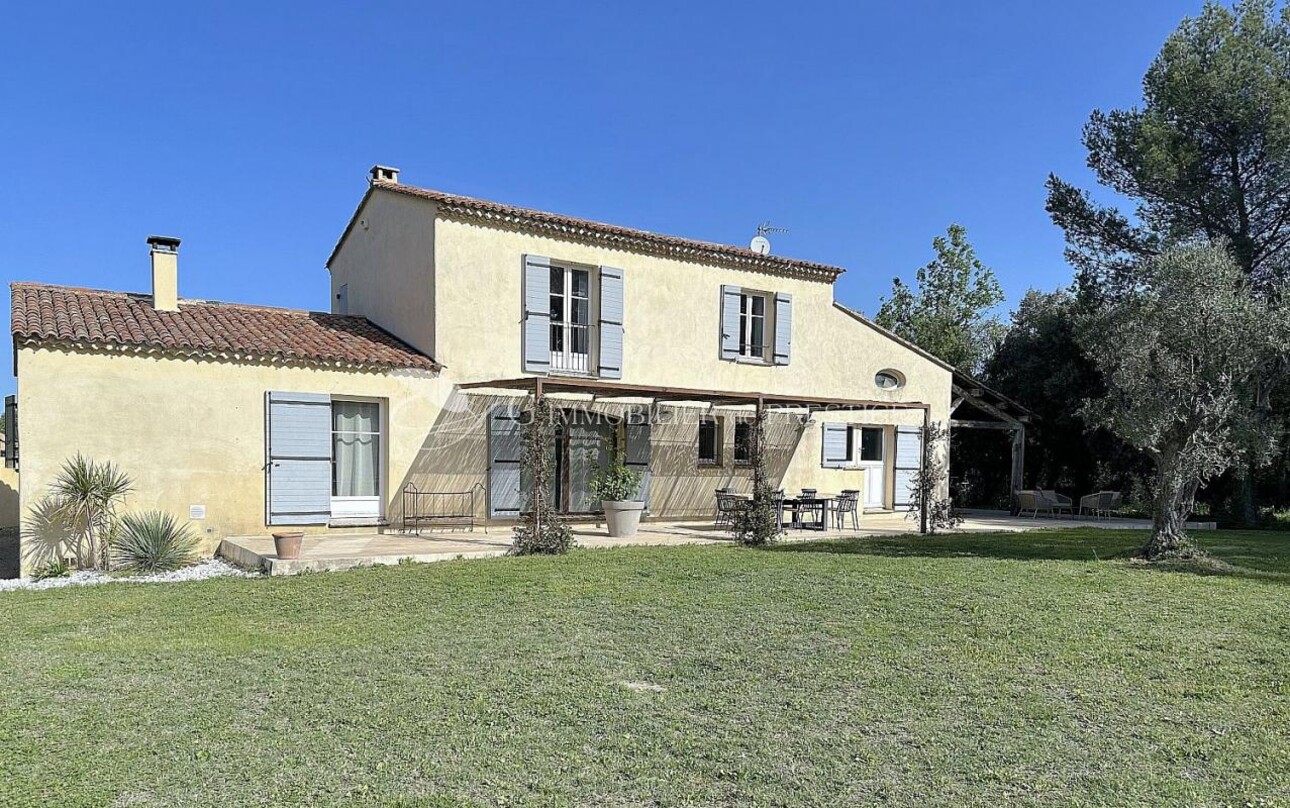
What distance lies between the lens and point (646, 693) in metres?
4.86

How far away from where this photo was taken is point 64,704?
182 inches

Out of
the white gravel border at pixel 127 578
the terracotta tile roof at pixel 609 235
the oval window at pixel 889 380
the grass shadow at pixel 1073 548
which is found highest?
the terracotta tile roof at pixel 609 235

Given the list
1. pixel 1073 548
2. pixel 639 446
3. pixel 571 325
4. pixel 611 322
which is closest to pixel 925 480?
pixel 1073 548

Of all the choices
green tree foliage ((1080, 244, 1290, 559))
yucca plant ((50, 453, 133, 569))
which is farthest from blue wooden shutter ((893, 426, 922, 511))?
yucca plant ((50, 453, 133, 569))

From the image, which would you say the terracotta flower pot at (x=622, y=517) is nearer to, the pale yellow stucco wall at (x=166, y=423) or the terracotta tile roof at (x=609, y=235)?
the pale yellow stucco wall at (x=166, y=423)

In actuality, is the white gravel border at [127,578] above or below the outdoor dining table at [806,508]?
below

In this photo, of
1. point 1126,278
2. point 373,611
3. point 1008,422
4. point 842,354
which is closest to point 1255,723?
point 373,611

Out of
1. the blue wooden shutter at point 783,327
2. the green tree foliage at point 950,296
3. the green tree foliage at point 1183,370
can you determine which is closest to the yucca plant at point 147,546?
the blue wooden shutter at point 783,327

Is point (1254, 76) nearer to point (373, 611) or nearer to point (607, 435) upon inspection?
point (607, 435)

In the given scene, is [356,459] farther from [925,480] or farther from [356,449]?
[925,480]

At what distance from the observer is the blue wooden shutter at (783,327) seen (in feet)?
52.7

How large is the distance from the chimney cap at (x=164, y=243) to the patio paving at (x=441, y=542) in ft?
15.1

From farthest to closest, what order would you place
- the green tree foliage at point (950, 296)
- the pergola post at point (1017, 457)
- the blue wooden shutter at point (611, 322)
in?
the green tree foliage at point (950, 296) < the pergola post at point (1017, 457) < the blue wooden shutter at point (611, 322)

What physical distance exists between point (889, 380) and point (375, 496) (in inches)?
439
